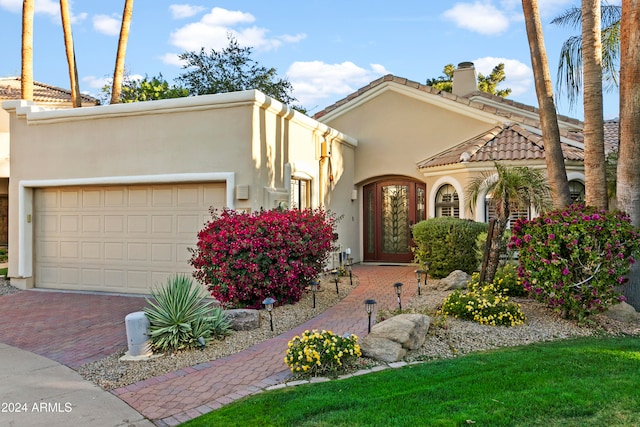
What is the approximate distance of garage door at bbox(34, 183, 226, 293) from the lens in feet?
35.2

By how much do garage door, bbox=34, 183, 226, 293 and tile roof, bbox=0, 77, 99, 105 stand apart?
12797 millimetres

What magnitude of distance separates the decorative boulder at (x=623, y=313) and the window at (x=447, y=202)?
6.08 m

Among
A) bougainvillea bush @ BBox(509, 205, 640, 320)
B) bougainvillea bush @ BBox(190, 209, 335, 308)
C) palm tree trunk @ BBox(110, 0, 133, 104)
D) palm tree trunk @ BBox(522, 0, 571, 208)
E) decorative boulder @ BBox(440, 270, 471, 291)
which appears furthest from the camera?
palm tree trunk @ BBox(110, 0, 133, 104)

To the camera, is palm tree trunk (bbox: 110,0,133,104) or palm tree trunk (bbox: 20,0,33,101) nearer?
palm tree trunk (bbox: 20,0,33,101)

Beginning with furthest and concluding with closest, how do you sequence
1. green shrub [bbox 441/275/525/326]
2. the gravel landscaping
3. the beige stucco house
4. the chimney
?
the chimney, the beige stucco house, green shrub [bbox 441/275/525/326], the gravel landscaping

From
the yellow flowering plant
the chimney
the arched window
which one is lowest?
the yellow flowering plant

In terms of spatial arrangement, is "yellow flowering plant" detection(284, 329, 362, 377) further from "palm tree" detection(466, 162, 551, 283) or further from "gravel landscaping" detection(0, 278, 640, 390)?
"palm tree" detection(466, 162, 551, 283)

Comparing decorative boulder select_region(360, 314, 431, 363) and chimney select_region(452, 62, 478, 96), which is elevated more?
chimney select_region(452, 62, 478, 96)

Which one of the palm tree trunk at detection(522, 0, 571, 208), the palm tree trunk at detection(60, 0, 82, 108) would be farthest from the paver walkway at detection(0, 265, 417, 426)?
the palm tree trunk at detection(60, 0, 82, 108)

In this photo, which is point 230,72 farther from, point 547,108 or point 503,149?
point 547,108

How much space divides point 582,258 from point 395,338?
329 centimetres

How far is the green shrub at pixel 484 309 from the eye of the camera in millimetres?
7246

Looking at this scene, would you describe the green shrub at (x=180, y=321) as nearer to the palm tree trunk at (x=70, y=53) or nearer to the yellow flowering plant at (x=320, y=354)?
the yellow flowering plant at (x=320, y=354)

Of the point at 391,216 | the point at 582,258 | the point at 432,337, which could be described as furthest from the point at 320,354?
the point at 391,216
